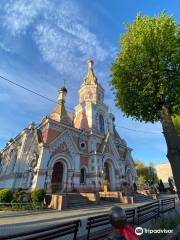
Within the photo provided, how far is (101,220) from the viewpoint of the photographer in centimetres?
653

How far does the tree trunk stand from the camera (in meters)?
8.70

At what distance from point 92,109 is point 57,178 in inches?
573

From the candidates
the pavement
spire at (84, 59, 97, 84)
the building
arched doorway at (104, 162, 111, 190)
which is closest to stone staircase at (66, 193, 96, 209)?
the pavement

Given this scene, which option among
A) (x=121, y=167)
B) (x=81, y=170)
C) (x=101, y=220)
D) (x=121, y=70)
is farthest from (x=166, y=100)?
(x=121, y=167)

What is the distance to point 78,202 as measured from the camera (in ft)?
59.3

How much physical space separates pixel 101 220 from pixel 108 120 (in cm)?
2969

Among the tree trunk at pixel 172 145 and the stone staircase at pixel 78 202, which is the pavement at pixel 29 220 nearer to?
the stone staircase at pixel 78 202

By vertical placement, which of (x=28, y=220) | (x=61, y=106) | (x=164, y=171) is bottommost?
(x=28, y=220)

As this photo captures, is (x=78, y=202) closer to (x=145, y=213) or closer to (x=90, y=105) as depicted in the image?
(x=145, y=213)

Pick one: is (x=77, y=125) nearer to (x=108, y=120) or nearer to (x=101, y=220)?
(x=108, y=120)

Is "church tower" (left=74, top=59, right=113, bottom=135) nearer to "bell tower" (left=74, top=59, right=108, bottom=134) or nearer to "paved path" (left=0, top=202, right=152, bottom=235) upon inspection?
"bell tower" (left=74, top=59, right=108, bottom=134)

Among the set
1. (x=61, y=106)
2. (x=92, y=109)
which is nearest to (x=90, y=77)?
(x=92, y=109)

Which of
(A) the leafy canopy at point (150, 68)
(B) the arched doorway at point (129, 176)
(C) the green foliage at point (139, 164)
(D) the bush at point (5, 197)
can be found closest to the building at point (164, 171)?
(C) the green foliage at point (139, 164)

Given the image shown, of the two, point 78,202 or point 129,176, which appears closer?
point 78,202
